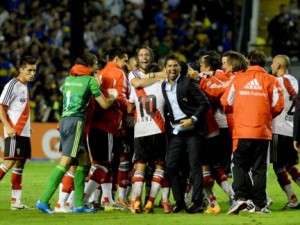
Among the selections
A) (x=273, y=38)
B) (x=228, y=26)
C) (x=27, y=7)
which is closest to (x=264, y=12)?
(x=228, y=26)

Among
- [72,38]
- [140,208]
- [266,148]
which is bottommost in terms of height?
[140,208]

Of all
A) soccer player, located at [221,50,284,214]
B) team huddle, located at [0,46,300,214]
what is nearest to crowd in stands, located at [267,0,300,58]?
team huddle, located at [0,46,300,214]

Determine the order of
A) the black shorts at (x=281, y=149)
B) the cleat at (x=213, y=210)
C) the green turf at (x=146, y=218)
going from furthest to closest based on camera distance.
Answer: the black shorts at (x=281, y=149)
the cleat at (x=213, y=210)
the green turf at (x=146, y=218)

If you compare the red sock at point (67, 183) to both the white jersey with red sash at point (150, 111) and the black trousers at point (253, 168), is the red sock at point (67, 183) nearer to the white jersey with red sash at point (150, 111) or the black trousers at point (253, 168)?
the white jersey with red sash at point (150, 111)

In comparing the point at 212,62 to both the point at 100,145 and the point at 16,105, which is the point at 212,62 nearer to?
the point at 100,145

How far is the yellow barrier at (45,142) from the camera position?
26.5 m

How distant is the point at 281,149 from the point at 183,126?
74.6 inches

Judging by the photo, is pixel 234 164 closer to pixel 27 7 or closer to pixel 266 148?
pixel 266 148

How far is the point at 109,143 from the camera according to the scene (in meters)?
15.3

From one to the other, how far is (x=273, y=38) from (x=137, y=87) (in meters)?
14.8

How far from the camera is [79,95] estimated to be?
14.9 metres

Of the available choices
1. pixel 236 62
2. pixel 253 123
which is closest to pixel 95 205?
pixel 253 123

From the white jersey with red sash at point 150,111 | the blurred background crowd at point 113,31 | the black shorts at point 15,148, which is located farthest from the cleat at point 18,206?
the blurred background crowd at point 113,31

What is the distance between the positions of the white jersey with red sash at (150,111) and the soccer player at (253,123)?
1016mm
